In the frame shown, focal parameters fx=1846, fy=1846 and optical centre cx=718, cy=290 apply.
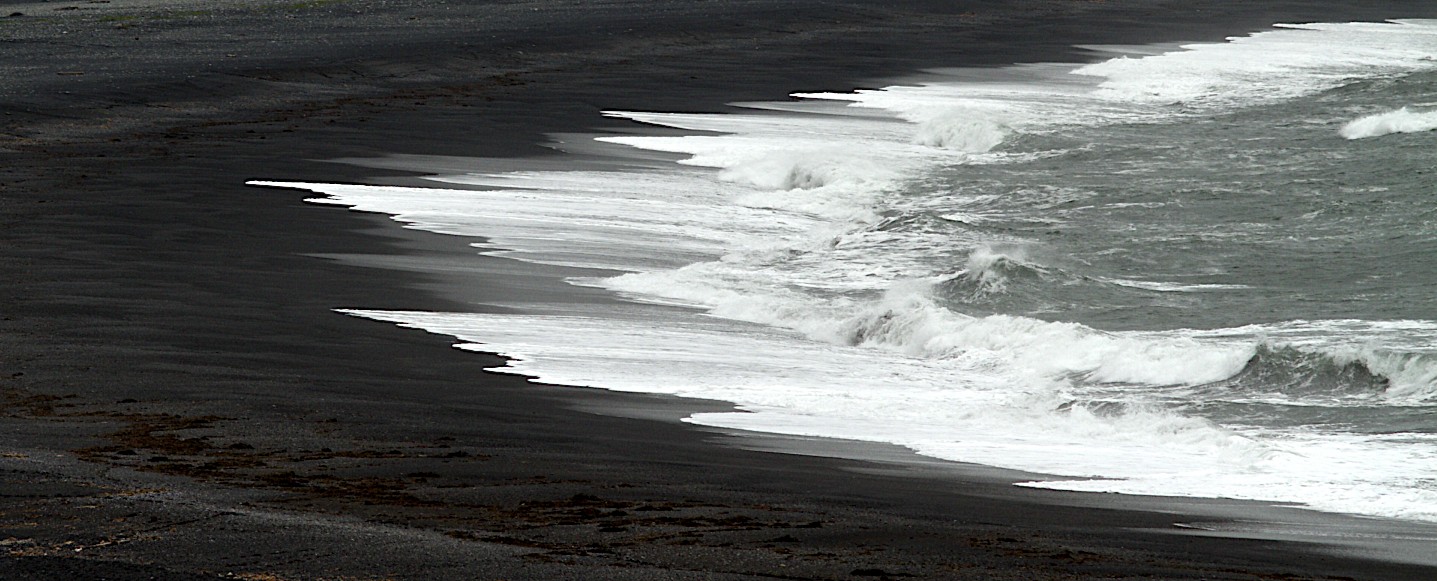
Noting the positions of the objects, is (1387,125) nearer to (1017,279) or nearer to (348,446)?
(1017,279)

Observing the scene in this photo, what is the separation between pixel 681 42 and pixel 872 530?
3268cm

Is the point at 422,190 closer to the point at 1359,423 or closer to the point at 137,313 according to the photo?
the point at 137,313

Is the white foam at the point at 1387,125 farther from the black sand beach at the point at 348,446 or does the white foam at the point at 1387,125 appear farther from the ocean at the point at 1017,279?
the black sand beach at the point at 348,446

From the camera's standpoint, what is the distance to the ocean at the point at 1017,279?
434 inches

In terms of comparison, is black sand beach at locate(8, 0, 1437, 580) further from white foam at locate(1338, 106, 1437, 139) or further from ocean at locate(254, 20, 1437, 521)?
white foam at locate(1338, 106, 1437, 139)

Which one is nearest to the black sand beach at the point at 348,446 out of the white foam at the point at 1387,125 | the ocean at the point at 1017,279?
the ocean at the point at 1017,279

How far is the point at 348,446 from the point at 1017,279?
880 cm

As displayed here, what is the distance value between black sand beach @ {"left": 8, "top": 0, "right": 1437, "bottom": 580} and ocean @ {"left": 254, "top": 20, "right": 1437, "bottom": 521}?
77cm

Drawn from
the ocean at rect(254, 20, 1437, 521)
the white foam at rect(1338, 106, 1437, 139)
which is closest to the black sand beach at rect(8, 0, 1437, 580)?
the ocean at rect(254, 20, 1437, 521)

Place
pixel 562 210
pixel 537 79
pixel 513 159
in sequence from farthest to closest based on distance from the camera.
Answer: pixel 537 79 < pixel 513 159 < pixel 562 210

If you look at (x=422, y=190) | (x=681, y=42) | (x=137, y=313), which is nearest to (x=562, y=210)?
(x=422, y=190)

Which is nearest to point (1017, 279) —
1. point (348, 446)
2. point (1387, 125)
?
point (348, 446)

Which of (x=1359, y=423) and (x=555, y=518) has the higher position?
(x=555, y=518)

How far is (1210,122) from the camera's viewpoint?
30.6m
